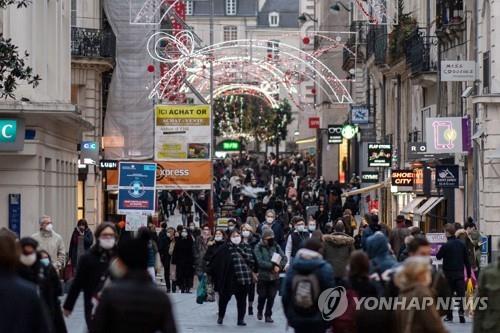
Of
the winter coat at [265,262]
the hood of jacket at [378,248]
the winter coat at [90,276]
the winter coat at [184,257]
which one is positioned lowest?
the winter coat at [184,257]

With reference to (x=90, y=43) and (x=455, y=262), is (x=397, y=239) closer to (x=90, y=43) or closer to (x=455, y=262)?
(x=455, y=262)

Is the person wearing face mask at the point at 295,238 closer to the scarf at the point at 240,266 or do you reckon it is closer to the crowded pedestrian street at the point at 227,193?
the crowded pedestrian street at the point at 227,193

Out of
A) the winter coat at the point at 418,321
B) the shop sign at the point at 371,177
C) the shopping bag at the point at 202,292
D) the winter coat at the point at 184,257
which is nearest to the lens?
the winter coat at the point at 418,321

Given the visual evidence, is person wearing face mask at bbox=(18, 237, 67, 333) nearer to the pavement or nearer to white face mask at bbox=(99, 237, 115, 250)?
white face mask at bbox=(99, 237, 115, 250)

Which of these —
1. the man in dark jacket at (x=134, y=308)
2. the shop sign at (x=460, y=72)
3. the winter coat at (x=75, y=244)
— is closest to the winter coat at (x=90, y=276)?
the man in dark jacket at (x=134, y=308)

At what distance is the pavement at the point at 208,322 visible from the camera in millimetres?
22281

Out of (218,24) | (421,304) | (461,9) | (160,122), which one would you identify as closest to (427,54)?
(461,9)

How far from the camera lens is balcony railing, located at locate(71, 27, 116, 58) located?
160 ft

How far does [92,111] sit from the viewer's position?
50094 millimetres

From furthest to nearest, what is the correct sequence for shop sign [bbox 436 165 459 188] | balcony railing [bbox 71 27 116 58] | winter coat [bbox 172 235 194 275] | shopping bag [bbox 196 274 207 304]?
balcony railing [bbox 71 27 116 58]
shop sign [bbox 436 165 459 188]
winter coat [bbox 172 235 194 275]
shopping bag [bbox 196 274 207 304]

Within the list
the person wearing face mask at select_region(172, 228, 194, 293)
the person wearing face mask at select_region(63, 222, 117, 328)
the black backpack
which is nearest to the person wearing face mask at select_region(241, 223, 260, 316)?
the person wearing face mask at select_region(172, 228, 194, 293)

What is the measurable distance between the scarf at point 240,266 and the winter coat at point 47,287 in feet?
27.1

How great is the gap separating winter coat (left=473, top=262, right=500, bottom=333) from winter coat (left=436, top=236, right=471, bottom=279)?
32.8ft

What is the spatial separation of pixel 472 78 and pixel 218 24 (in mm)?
118586
